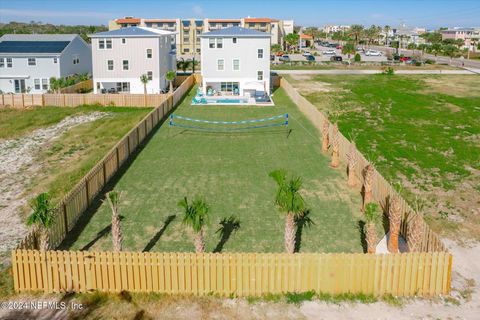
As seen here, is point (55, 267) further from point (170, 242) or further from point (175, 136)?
point (175, 136)

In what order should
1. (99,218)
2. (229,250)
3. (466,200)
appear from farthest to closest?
(466,200) → (99,218) → (229,250)

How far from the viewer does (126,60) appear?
181ft

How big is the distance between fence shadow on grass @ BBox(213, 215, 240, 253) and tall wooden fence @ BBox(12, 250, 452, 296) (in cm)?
321

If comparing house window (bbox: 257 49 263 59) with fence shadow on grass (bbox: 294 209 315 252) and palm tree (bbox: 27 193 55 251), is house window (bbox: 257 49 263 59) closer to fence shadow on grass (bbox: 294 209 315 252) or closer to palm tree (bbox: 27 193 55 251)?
fence shadow on grass (bbox: 294 209 315 252)

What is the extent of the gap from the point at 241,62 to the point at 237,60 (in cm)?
51

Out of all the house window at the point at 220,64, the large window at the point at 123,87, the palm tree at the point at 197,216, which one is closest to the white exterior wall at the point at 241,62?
the house window at the point at 220,64

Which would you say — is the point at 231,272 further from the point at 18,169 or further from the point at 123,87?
the point at 123,87

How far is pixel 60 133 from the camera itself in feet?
125

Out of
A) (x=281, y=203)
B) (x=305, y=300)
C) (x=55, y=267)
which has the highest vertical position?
(x=281, y=203)

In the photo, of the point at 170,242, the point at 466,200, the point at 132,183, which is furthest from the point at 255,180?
the point at 466,200

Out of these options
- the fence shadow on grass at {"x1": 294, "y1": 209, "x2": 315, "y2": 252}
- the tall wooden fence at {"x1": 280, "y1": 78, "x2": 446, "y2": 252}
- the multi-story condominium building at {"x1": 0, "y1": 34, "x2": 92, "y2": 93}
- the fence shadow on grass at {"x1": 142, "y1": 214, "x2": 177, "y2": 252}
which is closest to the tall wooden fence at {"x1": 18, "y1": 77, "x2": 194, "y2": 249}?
the fence shadow on grass at {"x1": 142, "y1": 214, "x2": 177, "y2": 252}

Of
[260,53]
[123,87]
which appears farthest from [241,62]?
[123,87]

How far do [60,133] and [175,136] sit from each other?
946 centimetres

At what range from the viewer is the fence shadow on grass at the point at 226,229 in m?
17.9
